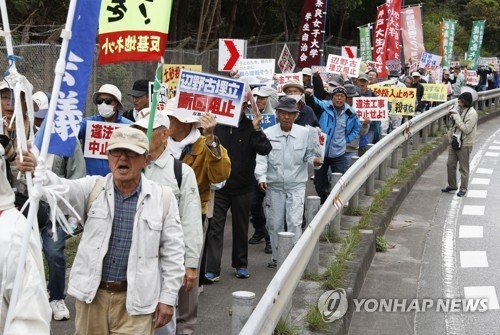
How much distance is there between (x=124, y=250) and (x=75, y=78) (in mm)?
1009

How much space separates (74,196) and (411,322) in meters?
4.16

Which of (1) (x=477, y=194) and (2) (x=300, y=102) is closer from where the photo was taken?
(2) (x=300, y=102)

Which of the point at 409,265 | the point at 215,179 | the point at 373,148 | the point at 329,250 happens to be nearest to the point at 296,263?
the point at 215,179

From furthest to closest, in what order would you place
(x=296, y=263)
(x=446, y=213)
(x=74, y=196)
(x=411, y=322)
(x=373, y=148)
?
1. (x=446, y=213)
2. (x=373, y=148)
3. (x=411, y=322)
4. (x=296, y=263)
5. (x=74, y=196)

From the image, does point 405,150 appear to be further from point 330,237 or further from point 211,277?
point 211,277

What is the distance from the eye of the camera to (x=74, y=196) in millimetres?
4789

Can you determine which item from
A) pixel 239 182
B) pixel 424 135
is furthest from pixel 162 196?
pixel 424 135

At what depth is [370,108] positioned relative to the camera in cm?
1435

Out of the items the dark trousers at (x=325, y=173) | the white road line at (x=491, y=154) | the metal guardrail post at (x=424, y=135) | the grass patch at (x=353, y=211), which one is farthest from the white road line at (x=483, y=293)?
the white road line at (x=491, y=154)

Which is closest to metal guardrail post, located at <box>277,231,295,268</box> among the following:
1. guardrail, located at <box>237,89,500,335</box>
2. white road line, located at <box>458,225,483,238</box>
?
guardrail, located at <box>237,89,500,335</box>

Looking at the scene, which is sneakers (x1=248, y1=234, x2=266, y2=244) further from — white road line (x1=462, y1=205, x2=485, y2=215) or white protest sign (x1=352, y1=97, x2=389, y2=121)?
white protest sign (x1=352, y1=97, x2=389, y2=121)

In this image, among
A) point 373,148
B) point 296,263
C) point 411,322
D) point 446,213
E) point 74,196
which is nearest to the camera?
point 74,196

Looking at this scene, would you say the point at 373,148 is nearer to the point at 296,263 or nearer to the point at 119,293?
the point at 296,263

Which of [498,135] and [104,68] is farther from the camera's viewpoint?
[498,135]
